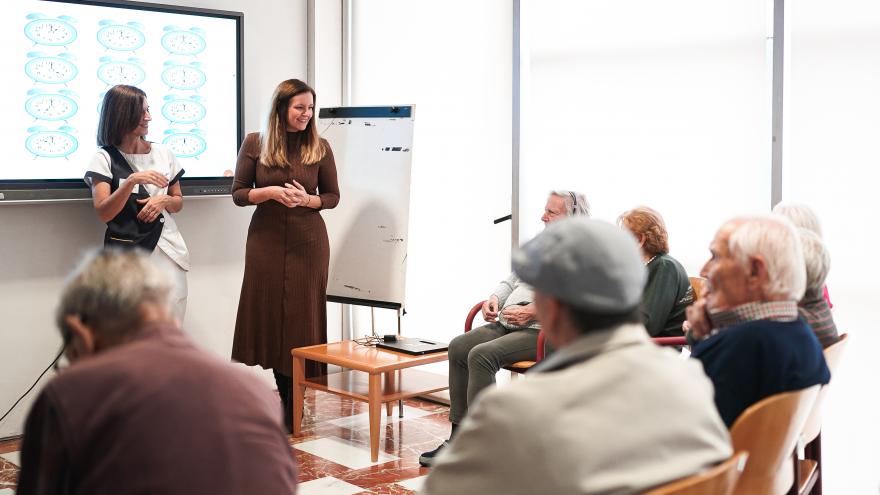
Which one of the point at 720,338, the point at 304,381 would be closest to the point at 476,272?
the point at 304,381

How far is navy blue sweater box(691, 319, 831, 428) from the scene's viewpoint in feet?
7.04

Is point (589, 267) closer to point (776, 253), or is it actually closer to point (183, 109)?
point (776, 253)

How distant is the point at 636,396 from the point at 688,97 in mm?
3183

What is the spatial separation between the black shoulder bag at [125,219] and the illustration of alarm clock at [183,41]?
81 cm

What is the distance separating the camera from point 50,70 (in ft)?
15.6

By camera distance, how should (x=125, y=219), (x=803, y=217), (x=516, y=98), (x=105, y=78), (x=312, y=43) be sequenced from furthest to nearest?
(x=312, y=43), (x=516, y=98), (x=105, y=78), (x=125, y=219), (x=803, y=217)

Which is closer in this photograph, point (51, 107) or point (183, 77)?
point (51, 107)

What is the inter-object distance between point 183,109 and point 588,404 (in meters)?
4.17

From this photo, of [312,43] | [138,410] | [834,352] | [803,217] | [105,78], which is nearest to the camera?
[138,410]

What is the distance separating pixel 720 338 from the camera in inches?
86.4

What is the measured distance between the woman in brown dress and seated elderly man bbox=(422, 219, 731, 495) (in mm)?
3249

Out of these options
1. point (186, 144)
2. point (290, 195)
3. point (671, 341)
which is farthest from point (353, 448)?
point (186, 144)

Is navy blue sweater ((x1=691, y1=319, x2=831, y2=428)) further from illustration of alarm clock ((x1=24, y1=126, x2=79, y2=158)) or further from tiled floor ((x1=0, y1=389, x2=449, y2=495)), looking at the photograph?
illustration of alarm clock ((x1=24, y1=126, x2=79, y2=158))

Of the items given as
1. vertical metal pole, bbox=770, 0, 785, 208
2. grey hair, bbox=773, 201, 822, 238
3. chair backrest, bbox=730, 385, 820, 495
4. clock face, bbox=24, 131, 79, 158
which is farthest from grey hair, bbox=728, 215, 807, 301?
clock face, bbox=24, 131, 79, 158
